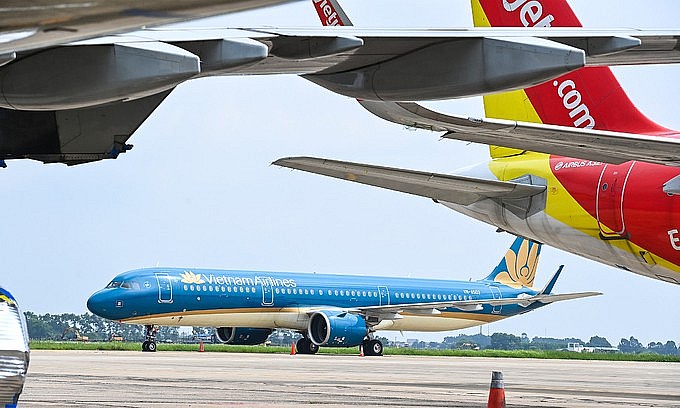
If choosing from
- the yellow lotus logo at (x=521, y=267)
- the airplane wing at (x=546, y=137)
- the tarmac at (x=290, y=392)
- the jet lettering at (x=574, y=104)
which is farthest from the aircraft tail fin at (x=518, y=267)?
the airplane wing at (x=546, y=137)

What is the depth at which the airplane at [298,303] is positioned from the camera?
32.8 meters

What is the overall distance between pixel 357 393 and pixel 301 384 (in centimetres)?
231

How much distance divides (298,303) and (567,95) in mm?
23060

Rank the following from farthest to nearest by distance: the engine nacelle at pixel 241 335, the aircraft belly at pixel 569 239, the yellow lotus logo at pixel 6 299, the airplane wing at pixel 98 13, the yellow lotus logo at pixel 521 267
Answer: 1. the yellow lotus logo at pixel 521 267
2. the engine nacelle at pixel 241 335
3. the aircraft belly at pixel 569 239
4. the yellow lotus logo at pixel 6 299
5. the airplane wing at pixel 98 13

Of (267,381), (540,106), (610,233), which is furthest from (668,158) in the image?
(267,381)

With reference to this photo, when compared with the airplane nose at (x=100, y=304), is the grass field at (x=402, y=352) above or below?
below

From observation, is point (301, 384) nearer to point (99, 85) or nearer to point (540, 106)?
point (540, 106)

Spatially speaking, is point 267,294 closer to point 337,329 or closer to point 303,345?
point 303,345

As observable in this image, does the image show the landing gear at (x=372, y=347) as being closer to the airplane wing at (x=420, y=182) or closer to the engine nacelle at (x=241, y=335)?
the engine nacelle at (x=241, y=335)

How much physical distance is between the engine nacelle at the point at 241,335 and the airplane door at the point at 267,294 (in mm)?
2648

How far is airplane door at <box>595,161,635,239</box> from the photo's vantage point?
12289 mm

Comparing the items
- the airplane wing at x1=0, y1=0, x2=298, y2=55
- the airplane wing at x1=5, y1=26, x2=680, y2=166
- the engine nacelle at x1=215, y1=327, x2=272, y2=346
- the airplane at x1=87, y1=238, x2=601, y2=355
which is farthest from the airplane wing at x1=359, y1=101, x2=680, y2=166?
the engine nacelle at x1=215, y1=327, x2=272, y2=346

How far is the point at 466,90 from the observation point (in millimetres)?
5020

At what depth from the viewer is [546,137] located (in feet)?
28.3
